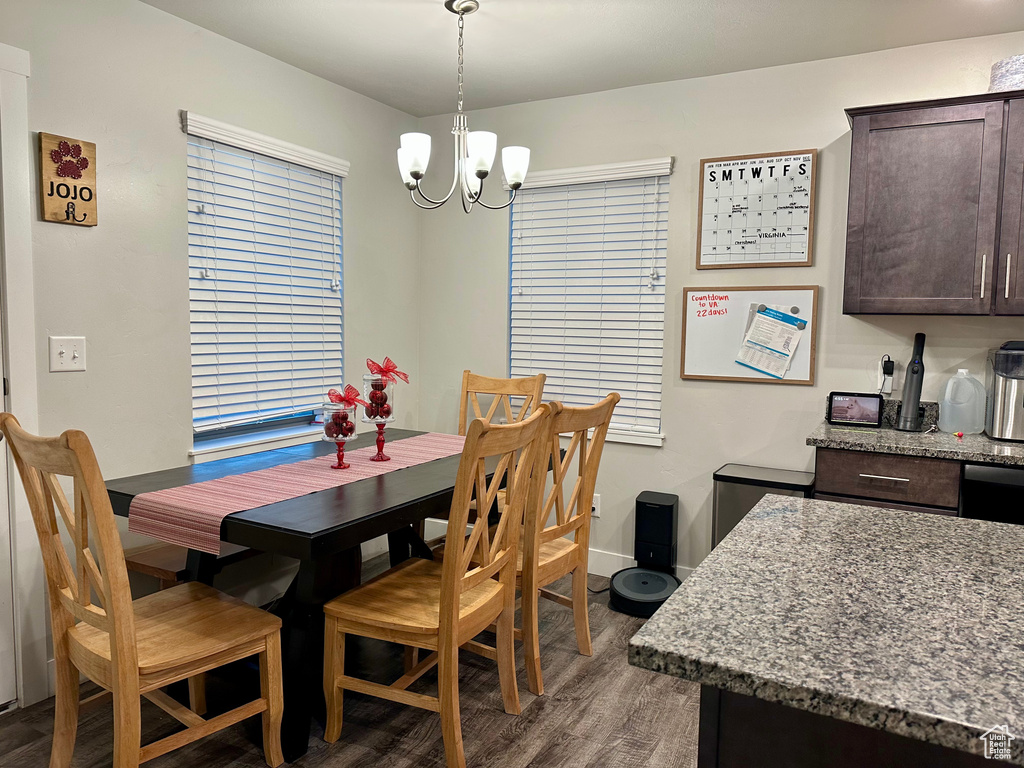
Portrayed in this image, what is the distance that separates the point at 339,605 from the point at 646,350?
217 cm

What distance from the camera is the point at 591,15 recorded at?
8.96 feet

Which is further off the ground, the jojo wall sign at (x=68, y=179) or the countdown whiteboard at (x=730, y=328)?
the jojo wall sign at (x=68, y=179)

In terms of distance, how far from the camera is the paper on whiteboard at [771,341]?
3273 mm

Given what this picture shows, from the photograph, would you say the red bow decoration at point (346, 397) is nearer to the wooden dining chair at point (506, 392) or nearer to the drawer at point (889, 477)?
the wooden dining chair at point (506, 392)

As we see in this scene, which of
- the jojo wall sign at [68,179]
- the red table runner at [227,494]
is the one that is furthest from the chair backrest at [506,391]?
the jojo wall sign at [68,179]

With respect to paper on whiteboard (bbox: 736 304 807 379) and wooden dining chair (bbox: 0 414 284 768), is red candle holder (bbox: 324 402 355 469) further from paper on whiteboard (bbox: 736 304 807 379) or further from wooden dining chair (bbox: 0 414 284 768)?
paper on whiteboard (bbox: 736 304 807 379)

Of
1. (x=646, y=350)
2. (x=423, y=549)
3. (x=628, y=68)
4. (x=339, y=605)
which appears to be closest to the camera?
(x=339, y=605)

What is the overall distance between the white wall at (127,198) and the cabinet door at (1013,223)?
10.0 ft

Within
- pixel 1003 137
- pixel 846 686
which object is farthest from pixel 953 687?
pixel 1003 137

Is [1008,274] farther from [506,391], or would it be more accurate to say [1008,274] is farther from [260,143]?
[260,143]

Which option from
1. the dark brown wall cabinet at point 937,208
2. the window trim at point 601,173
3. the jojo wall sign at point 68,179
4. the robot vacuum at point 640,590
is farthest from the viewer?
the window trim at point 601,173

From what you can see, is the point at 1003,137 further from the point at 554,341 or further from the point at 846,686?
the point at 846,686

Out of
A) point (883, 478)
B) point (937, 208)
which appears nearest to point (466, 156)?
point (937, 208)

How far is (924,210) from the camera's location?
108 inches
